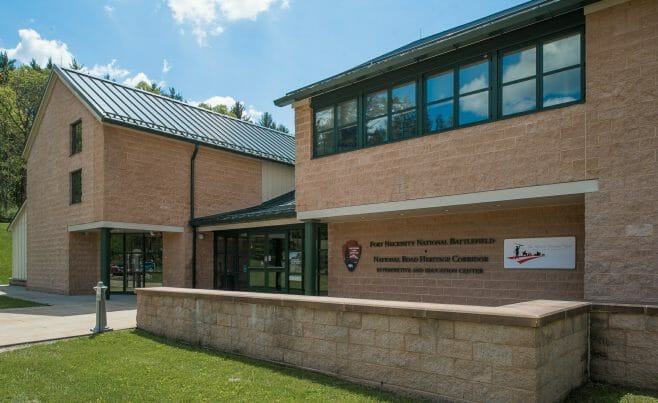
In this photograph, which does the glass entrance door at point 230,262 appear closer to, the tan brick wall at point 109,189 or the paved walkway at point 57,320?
the tan brick wall at point 109,189

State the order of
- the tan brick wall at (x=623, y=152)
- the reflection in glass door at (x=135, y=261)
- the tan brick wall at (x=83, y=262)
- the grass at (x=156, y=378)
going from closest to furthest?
the grass at (x=156, y=378), the tan brick wall at (x=623, y=152), the tan brick wall at (x=83, y=262), the reflection in glass door at (x=135, y=261)

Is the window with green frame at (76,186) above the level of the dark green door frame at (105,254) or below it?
above

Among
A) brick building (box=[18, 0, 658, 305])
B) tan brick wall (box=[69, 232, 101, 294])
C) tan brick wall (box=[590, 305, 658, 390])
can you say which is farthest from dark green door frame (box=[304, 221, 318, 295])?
tan brick wall (box=[69, 232, 101, 294])

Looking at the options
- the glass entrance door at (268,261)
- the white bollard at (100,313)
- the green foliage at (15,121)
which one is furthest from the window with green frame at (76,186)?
the green foliage at (15,121)

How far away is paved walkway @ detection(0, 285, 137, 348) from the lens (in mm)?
10172

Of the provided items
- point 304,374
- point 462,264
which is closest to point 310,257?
point 462,264

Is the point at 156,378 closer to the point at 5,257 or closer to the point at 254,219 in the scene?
the point at 254,219

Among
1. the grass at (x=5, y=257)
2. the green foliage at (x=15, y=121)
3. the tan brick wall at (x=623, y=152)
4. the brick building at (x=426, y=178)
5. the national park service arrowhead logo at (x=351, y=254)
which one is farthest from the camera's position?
the green foliage at (x=15, y=121)

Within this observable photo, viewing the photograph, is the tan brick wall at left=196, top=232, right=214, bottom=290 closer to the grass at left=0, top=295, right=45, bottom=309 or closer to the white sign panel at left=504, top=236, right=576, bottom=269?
the grass at left=0, top=295, right=45, bottom=309

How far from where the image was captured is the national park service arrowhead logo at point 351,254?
540 inches

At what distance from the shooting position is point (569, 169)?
9.02 meters

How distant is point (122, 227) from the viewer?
17.9 meters

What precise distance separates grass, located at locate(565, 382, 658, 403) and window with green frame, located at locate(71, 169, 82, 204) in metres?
18.4

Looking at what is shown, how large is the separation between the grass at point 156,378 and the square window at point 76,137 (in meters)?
12.8
